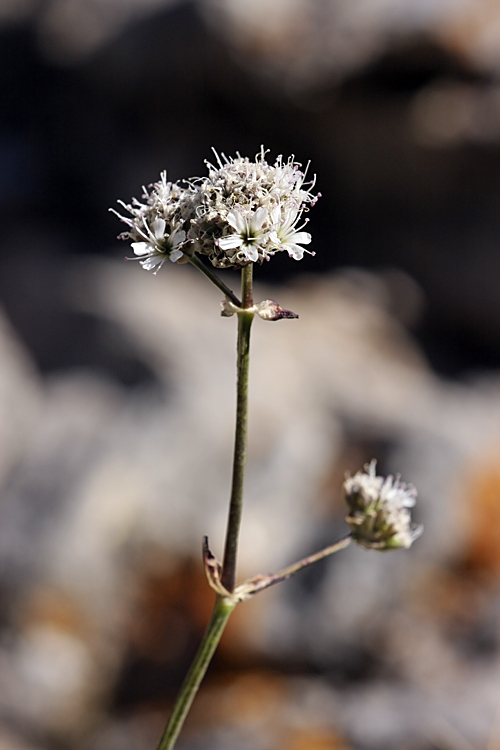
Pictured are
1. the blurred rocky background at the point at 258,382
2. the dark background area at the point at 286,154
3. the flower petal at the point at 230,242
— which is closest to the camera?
the flower petal at the point at 230,242

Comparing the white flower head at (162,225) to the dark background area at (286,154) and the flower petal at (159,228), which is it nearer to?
the flower petal at (159,228)

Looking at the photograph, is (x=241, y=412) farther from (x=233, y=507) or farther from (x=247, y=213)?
(x=247, y=213)

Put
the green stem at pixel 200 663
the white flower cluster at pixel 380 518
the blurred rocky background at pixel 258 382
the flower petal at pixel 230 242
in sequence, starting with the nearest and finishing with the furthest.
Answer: the flower petal at pixel 230 242 → the green stem at pixel 200 663 → the white flower cluster at pixel 380 518 → the blurred rocky background at pixel 258 382

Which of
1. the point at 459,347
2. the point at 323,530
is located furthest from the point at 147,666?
the point at 459,347

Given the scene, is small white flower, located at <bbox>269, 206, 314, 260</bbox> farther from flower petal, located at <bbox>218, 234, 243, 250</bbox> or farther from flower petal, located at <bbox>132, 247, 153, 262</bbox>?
flower petal, located at <bbox>132, 247, 153, 262</bbox>

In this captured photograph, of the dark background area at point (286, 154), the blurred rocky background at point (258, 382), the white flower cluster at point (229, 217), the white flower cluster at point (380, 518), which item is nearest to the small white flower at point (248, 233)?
the white flower cluster at point (229, 217)

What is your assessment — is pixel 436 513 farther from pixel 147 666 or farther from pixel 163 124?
pixel 163 124

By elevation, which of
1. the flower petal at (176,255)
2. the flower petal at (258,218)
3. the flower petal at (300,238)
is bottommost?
the flower petal at (176,255)
